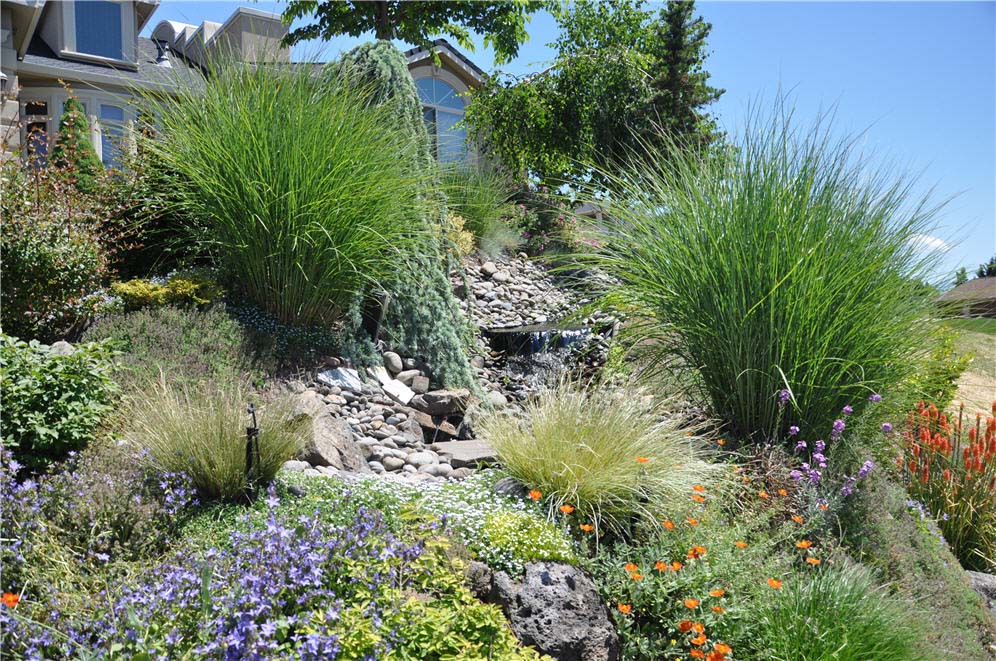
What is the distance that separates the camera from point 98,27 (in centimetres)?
1577

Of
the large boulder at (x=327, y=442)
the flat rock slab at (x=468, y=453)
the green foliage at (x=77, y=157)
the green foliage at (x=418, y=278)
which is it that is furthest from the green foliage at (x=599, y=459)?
the green foliage at (x=77, y=157)

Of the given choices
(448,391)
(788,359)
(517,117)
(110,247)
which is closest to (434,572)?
(788,359)

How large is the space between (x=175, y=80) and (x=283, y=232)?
2106 mm

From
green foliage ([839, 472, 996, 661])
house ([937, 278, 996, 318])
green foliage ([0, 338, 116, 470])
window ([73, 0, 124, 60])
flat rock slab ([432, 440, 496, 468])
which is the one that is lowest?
green foliage ([839, 472, 996, 661])

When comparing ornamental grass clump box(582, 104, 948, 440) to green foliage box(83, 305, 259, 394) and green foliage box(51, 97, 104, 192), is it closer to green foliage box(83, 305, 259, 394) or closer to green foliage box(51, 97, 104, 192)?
green foliage box(83, 305, 259, 394)

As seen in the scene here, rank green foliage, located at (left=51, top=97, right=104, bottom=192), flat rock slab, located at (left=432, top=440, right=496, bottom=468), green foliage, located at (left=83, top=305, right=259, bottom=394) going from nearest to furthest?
flat rock slab, located at (left=432, top=440, right=496, bottom=468) → green foliage, located at (left=83, top=305, right=259, bottom=394) → green foliage, located at (left=51, top=97, right=104, bottom=192)

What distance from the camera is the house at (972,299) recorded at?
4734 mm

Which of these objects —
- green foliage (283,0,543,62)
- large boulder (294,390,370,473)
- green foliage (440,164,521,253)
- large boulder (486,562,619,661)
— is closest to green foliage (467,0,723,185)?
green foliage (283,0,543,62)

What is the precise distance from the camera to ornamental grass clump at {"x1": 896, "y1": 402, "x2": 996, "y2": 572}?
5.36 metres

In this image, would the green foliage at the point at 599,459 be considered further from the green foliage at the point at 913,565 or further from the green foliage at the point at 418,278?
the green foliage at the point at 418,278

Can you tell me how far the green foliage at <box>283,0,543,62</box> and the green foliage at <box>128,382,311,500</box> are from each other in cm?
1133

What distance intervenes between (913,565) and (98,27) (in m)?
17.7

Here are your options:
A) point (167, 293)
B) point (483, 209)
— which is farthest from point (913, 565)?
point (483, 209)

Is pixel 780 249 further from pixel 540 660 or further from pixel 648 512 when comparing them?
pixel 540 660
